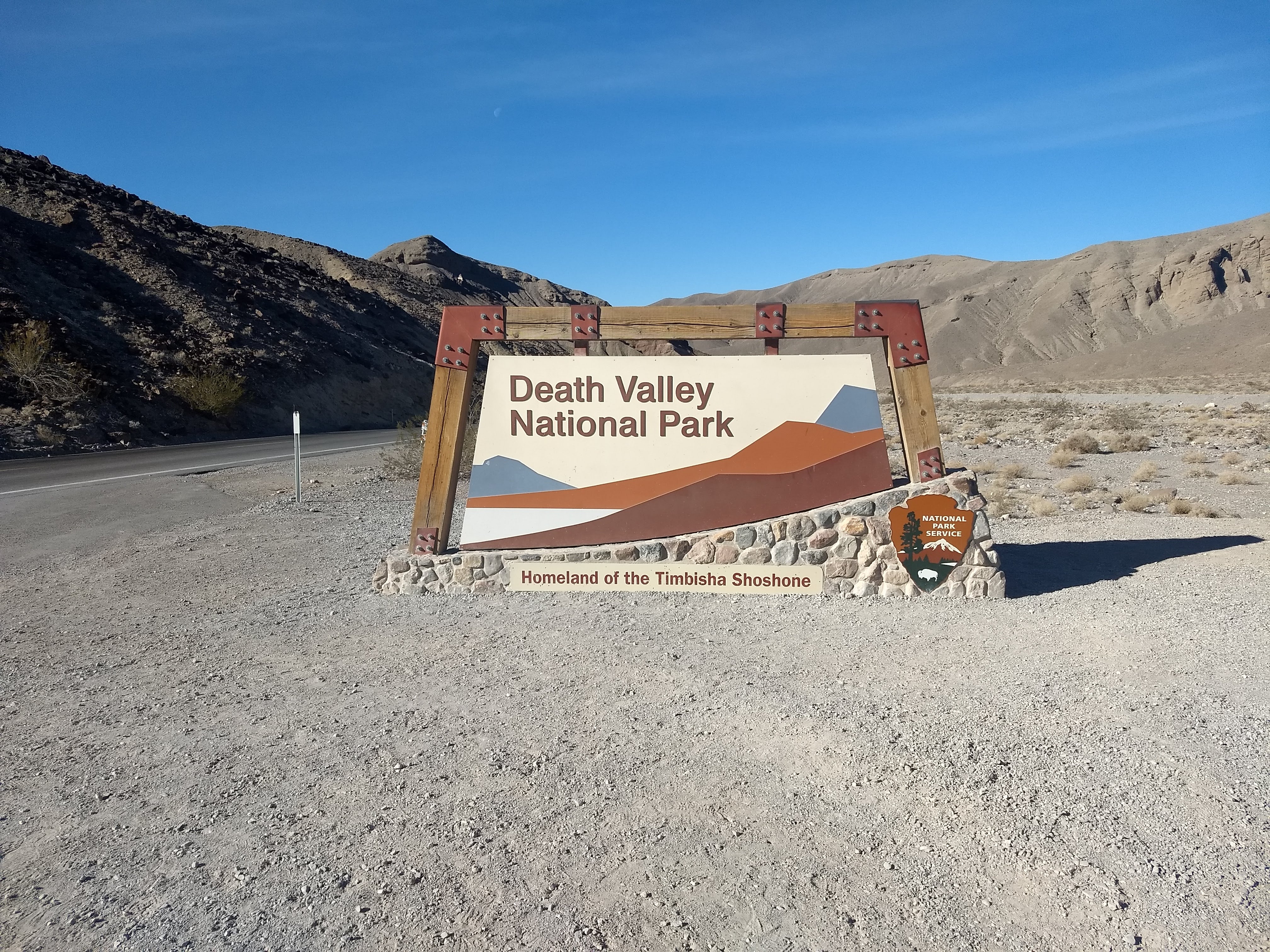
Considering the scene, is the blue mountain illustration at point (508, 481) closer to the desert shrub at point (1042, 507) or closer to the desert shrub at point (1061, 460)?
the desert shrub at point (1042, 507)

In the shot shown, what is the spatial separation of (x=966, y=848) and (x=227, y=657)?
4.98 meters

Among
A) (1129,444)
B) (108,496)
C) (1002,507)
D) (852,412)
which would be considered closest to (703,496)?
(852,412)

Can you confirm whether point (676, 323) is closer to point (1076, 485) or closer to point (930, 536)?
point (930, 536)

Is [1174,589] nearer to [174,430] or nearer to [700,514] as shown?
[700,514]

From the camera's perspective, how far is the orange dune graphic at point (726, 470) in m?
7.87

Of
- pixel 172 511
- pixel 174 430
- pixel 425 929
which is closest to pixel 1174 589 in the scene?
pixel 425 929

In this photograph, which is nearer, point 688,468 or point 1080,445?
point 688,468

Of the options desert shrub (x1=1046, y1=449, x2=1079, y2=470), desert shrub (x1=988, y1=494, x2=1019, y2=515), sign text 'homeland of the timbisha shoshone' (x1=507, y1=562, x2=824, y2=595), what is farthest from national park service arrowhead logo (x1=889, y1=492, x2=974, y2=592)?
desert shrub (x1=1046, y1=449, x2=1079, y2=470)

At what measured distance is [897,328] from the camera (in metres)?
7.84

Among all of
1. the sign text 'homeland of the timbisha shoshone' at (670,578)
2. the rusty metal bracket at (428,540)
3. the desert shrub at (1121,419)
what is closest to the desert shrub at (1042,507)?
the sign text 'homeland of the timbisha shoshone' at (670,578)

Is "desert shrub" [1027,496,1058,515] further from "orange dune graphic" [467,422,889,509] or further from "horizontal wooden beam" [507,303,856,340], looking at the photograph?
"horizontal wooden beam" [507,303,856,340]

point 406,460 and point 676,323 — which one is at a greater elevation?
point 676,323

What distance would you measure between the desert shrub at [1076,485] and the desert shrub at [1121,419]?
1374 centimetres

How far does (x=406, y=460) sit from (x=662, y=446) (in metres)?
12.3
